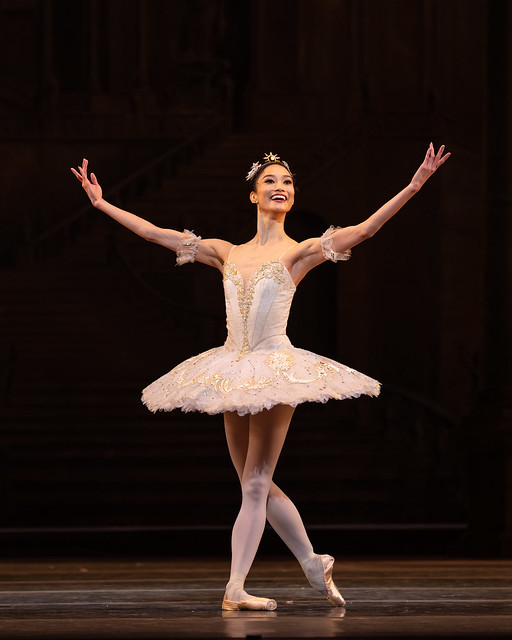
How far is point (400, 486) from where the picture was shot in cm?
1212

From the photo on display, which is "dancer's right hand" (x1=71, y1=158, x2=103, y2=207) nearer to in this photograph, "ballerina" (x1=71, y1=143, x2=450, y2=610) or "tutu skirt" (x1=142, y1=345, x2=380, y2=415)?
"ballerina" (x1=71, y1=143, x2=450, y2=610)

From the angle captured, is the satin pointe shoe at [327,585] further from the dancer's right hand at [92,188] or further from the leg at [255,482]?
the dancer's right hand at [92,188]

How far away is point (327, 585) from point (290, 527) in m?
0.25

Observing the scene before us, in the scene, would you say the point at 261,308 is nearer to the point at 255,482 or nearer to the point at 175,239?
the point at 175,239

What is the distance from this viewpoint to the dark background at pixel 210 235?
1162 centimetres

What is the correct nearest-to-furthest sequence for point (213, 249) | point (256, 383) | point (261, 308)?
point (256, 383) → point (261, 308) → point (213, 249)

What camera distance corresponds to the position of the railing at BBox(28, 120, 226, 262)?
1709cm

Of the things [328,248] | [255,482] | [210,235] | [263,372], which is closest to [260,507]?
[255,482]

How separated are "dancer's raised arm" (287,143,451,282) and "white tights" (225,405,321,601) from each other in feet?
1.99

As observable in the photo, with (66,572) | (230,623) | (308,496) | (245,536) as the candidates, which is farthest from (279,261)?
(308,496)

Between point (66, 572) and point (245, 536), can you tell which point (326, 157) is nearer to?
point (66, 572)

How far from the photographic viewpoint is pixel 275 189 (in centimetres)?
509

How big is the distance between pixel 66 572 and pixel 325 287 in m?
10.9

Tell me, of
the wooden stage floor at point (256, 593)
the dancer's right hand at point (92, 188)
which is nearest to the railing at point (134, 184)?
the wooden stage floor at point (256, 593)
